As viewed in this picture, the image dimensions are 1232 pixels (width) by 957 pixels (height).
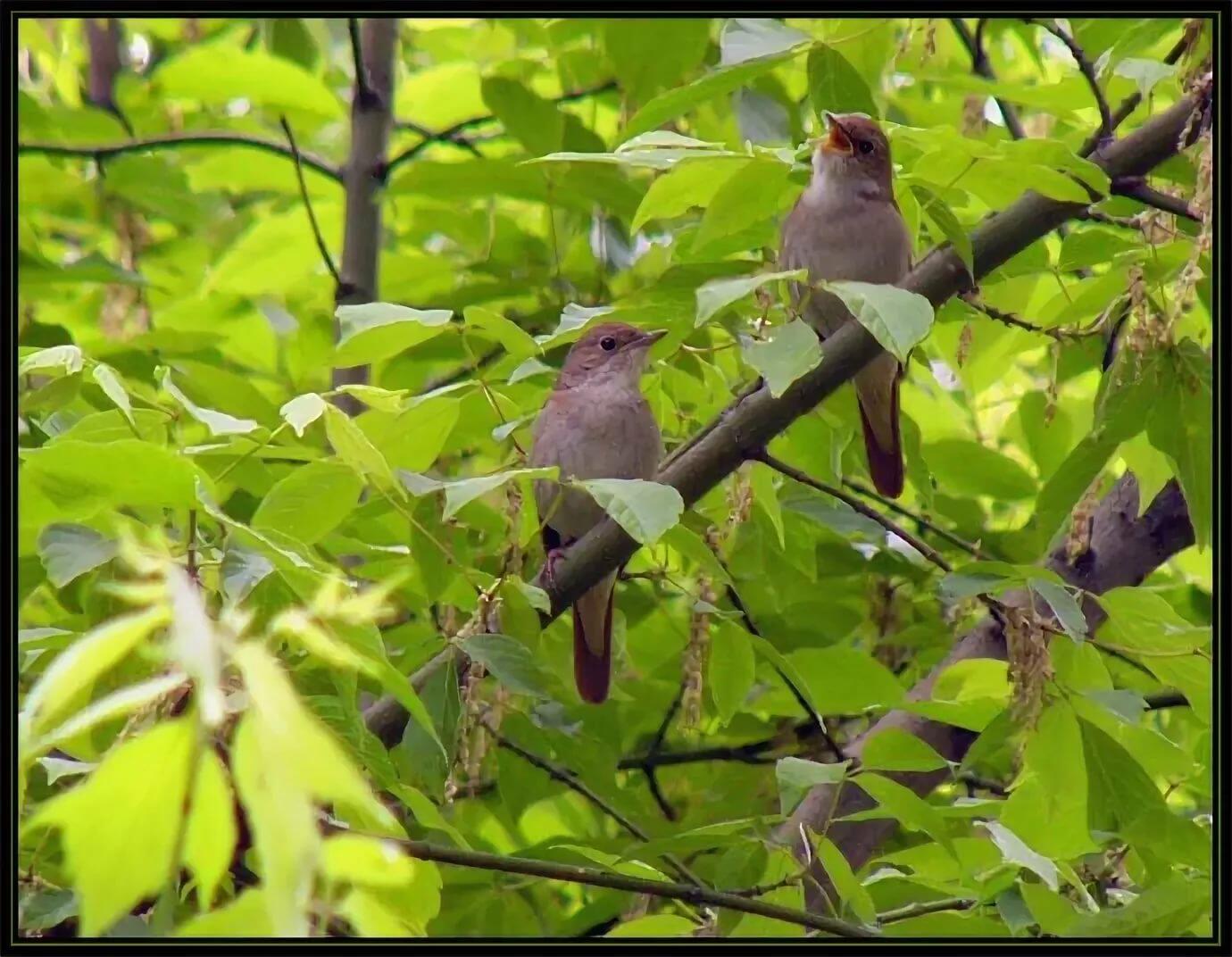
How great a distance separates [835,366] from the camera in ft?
9.11

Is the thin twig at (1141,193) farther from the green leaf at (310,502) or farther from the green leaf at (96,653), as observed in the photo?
the green leaf at (96,653)

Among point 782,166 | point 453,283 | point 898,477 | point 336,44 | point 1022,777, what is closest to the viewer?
point 782,166

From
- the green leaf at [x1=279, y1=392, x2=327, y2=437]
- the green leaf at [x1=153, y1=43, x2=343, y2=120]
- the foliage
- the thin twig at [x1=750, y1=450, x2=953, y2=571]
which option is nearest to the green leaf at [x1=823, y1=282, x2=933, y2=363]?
the foliage

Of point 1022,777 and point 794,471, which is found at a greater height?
point 794,471

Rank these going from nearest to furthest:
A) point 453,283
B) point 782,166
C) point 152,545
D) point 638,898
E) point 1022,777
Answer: point 152,545, point 782,166, point 1022,777, point 638,898, point 453,283

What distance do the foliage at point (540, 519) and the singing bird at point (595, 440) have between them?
9 cm

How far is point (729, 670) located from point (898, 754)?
0.52 metres

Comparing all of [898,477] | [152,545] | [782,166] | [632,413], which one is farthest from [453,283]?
[152,545]

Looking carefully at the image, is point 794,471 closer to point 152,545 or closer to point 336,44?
point 152,545

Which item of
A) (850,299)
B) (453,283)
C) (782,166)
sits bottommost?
(850,299)

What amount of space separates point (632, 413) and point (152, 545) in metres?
2.04

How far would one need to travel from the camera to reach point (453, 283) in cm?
431

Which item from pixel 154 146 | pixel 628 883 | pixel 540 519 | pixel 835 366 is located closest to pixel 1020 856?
pixel 628 883

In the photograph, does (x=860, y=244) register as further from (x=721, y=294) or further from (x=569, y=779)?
(x=721, y=294)
